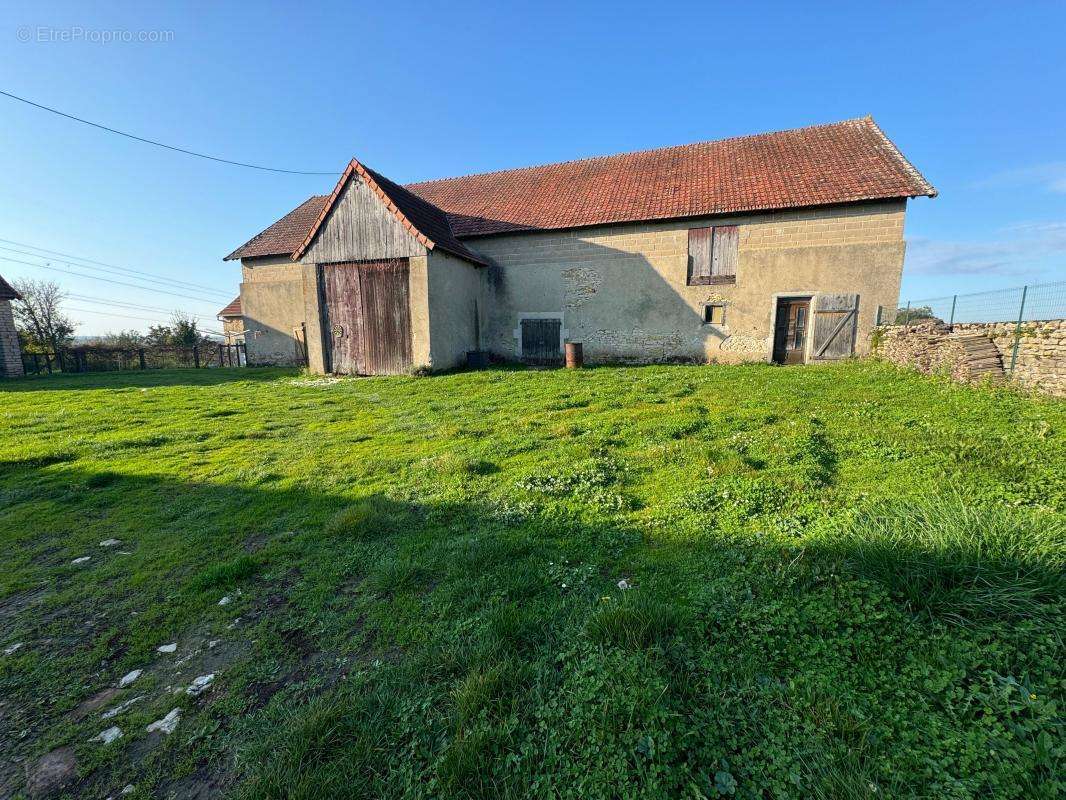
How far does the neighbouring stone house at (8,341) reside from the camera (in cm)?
1798

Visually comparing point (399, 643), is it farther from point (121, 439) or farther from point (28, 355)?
point (28, 355)

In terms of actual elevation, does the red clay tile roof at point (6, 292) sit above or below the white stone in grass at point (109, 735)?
above

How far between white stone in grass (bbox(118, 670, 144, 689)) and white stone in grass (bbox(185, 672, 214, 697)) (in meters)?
0.37

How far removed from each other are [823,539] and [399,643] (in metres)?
2.97

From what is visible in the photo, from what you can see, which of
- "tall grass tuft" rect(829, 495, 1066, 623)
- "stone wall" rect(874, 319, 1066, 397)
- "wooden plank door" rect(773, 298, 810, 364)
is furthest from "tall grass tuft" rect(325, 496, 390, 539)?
"wooden plank door" rect(773, 298, 810, 364)

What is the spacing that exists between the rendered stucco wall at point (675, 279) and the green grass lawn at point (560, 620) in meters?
8.64

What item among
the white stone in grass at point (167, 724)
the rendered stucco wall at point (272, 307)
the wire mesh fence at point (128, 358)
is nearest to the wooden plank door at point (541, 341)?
the rendered stucco wall at point (272, 307)

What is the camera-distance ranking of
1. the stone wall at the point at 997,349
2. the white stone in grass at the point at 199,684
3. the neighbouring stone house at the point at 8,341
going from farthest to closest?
1. the neighbouring stone house at the point at 8,341
2. the stone wall at the point at 997,349
3. the white stone in grass at the point at 199,684

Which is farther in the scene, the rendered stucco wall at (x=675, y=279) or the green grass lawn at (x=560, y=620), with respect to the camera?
the rendered stucco wall at (x=675, y=279)

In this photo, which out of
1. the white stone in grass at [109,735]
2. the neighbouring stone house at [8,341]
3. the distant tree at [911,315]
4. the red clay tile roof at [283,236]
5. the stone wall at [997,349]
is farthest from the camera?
the red clay tile roof at [283,236]

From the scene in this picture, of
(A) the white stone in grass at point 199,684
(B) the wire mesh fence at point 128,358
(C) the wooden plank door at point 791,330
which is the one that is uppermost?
(C) the wooden plank door at point 791,330

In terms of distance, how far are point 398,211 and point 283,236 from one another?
34.3 ft

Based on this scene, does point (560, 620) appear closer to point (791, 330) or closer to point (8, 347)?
point (791, 330)

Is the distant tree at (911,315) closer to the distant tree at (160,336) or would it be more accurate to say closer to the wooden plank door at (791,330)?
the wooden plank door at (791,330)
